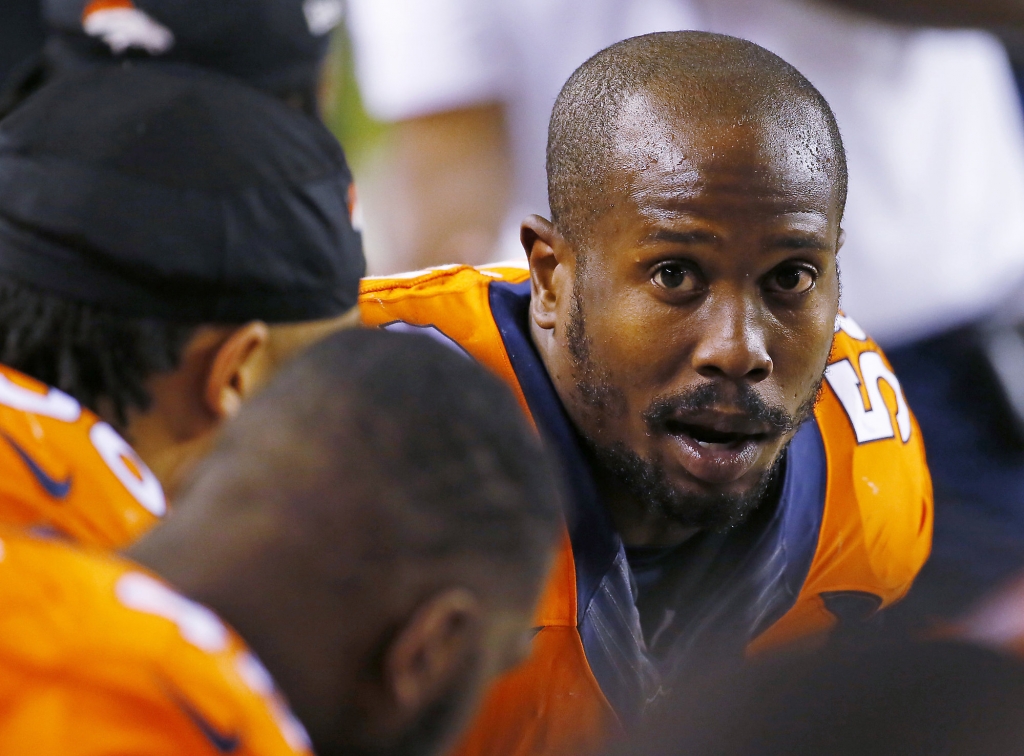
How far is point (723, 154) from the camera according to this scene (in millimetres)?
1865

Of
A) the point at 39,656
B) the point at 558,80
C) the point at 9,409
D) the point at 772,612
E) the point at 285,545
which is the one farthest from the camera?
the point at 558,80

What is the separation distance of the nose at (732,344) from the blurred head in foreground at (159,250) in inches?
21.5

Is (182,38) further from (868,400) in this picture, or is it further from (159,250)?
(868,400)

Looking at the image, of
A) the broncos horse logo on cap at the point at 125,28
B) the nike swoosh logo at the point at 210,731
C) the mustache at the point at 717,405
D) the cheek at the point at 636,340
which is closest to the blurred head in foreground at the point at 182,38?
the broncos horse logo on cap at the point at 125,28

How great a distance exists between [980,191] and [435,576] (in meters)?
2.67

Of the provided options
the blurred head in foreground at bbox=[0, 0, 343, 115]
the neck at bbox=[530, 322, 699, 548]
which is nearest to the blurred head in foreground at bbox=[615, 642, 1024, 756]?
the neck at bbox=[530, 322, 699, 548]

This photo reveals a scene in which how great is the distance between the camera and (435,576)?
1.14m

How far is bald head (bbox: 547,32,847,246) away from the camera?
6.25ft

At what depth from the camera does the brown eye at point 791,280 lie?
193 cm

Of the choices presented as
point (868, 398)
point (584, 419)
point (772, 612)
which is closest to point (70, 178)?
point (584, 419)

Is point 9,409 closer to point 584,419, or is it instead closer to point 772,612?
point 584,419

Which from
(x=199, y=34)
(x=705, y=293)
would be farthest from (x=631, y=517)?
(x=199, y=34)

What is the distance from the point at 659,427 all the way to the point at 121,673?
108cm

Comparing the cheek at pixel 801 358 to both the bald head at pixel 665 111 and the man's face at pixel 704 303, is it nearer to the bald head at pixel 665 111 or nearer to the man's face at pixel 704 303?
the man's face at pixel 704 303
